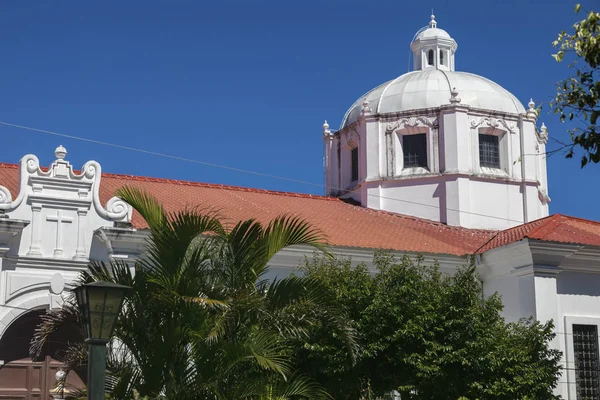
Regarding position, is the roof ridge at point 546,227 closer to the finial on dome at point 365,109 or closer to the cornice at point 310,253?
the cornice at point 310,253

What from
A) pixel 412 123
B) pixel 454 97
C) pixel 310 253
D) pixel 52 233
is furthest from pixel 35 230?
pixel 454 97

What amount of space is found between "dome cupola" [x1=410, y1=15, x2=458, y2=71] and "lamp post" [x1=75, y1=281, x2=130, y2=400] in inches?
879

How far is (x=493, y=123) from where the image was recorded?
2925cm

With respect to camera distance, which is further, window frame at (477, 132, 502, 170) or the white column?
window frame at (477, 132, 502, 170)

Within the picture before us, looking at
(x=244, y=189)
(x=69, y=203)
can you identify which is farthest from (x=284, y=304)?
(x=244, y=189)

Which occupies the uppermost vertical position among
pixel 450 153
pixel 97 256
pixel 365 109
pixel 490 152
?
pixel 365 109

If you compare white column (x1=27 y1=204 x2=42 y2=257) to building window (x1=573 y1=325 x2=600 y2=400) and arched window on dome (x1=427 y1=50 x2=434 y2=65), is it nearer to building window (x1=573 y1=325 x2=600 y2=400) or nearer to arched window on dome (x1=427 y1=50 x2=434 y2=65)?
building window (x1=573 y1=325 x2=600 y2=400)

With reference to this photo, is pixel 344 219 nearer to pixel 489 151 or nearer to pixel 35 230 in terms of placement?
pixel 489 151

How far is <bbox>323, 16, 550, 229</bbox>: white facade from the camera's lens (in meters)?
28.6

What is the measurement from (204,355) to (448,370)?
22.8 feet

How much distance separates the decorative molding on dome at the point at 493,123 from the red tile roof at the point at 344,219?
3203 mm

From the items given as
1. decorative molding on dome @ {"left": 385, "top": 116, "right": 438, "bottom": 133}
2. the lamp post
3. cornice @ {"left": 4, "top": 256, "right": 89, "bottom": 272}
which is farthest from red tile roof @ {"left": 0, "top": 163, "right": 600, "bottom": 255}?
the lamp post

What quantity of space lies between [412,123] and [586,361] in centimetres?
891

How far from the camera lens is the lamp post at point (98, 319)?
11.0 m
